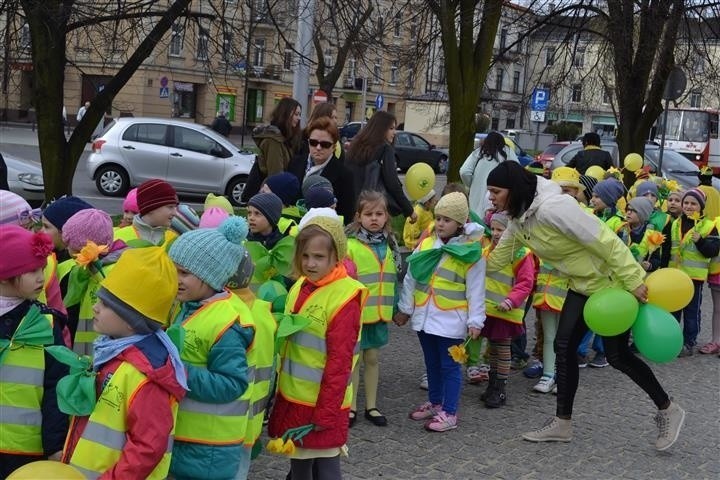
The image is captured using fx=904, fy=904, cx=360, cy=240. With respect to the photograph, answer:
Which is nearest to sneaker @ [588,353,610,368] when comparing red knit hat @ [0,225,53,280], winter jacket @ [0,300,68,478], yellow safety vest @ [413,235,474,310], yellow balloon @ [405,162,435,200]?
yellow balloon @ [405,162,435,200]

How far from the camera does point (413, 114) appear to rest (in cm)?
6203

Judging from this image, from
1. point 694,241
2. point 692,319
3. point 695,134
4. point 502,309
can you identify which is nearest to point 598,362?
point 692,319

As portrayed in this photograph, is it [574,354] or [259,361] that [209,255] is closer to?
[259,361]

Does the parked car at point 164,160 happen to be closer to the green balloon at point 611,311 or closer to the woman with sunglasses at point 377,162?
the woman with sunglasses at point 377,162

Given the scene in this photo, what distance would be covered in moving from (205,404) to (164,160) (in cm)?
1525

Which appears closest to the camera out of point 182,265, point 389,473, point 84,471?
point 84,471

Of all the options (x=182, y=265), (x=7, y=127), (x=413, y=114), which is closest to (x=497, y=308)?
(x=182, y=265)

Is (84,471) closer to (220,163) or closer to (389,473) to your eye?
(389,473)

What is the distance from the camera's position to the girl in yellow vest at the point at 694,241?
873cm

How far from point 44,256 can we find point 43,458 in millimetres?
767

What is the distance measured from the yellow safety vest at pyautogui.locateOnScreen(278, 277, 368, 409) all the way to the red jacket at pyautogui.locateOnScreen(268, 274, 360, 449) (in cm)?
2

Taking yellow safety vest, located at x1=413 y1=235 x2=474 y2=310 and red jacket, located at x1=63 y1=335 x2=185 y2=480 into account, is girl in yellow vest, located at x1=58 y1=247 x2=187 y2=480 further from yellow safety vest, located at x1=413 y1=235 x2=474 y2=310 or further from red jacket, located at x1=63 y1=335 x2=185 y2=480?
yellow safety vest, located at x1=413 y1=235 x2=474 y2=310

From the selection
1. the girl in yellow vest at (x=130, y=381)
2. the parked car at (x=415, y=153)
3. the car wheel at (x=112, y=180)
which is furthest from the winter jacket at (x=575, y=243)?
the parked car at (x=415, y=153)

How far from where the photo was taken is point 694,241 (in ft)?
28.7
